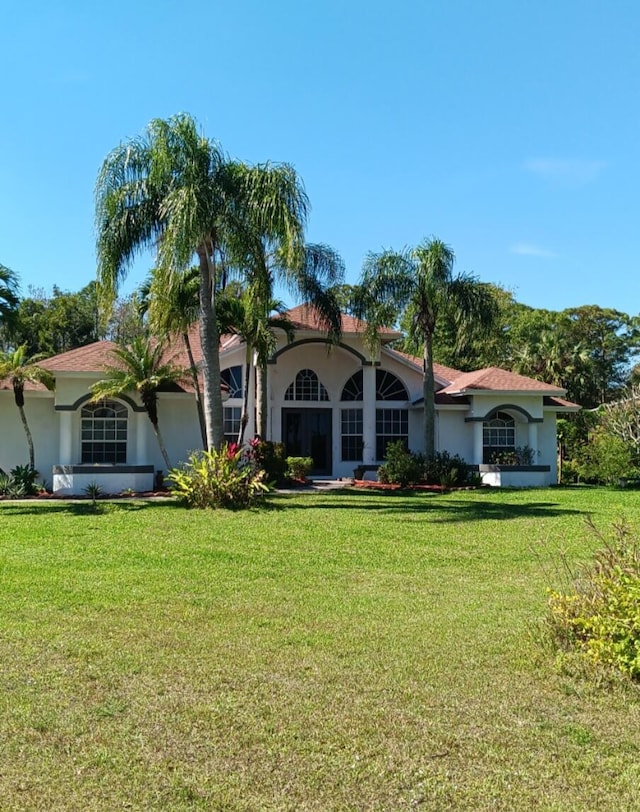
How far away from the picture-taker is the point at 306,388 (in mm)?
27062

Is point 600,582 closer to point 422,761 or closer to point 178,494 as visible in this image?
point 422,761

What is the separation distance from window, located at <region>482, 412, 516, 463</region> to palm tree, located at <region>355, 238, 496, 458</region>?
10.5 ft

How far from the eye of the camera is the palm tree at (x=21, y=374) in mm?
20969

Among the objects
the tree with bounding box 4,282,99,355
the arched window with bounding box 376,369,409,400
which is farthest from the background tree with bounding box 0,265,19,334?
the tree with bounding box 4,282,99,355

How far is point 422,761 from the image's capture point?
4.18 meters

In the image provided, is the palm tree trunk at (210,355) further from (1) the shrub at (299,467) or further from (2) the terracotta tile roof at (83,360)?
(1) the shrub at (299,467)

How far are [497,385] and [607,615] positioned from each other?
67.9 feet

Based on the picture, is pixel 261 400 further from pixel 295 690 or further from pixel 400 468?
pixel 295 690

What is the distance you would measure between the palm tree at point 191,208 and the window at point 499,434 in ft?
39.8

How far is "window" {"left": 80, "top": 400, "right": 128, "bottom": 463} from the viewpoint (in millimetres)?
23531

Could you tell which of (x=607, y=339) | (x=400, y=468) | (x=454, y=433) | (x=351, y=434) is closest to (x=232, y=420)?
(x=351, y=434)

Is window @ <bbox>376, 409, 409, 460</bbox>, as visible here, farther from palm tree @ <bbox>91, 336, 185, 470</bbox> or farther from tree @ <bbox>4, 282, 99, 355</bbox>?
tree @ <bbox>4, 282, 99, 355</bbox>

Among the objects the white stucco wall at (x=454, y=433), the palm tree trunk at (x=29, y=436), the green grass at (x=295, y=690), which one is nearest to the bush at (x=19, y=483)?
the palm tree trunk at (x=29, y=436)

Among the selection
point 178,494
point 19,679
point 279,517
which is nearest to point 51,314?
point 178,494
